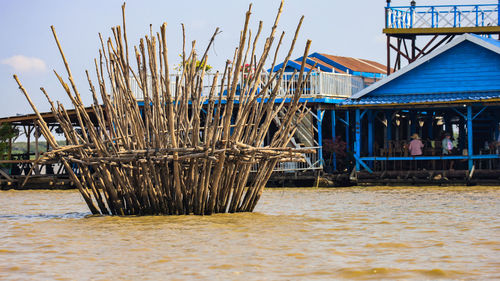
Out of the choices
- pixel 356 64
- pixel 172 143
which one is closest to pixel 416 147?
pixel 356 64

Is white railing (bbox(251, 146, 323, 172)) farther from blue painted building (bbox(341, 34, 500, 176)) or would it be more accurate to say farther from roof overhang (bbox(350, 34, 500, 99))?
roof overhang (bbox(350, 34, 500, 99))

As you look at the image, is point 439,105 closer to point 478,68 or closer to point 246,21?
point 478,68

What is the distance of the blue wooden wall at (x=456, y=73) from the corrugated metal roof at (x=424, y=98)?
0.33 m

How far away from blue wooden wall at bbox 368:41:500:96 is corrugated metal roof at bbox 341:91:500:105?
33cm

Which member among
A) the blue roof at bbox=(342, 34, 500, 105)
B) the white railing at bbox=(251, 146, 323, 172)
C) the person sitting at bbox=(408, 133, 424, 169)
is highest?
the blue roof at bbox=(342, 34, 500, 105)

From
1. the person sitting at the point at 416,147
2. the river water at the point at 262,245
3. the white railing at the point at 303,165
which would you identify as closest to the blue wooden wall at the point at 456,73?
the person sitting at the point at 416,147

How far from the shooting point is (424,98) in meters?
24.5

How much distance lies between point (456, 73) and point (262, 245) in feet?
59.0

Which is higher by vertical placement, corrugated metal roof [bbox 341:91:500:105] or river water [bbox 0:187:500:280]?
corrugated metal roof [bbox 341:91:500:105]

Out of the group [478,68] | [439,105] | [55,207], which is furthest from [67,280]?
[478,68]

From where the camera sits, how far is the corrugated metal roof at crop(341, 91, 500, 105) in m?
23.3

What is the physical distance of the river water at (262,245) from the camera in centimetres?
729

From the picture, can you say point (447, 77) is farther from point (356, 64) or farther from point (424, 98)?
point (356, 64)

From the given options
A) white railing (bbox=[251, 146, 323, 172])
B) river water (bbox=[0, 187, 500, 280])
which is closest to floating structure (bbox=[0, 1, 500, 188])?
white railing (bbox=[251, 146, 323, 172])
